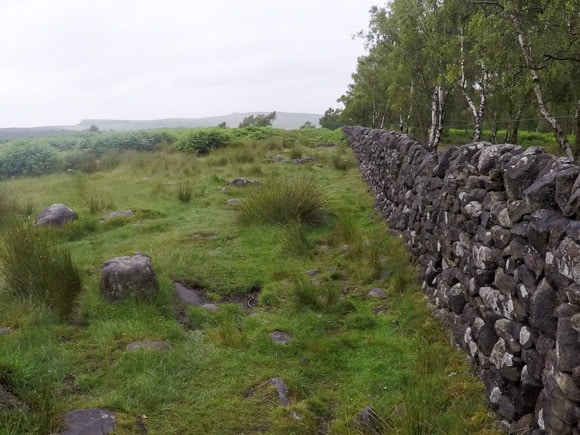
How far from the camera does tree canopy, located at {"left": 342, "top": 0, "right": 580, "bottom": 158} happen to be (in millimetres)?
10859

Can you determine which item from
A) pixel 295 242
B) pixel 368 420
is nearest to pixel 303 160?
pixel 295 242

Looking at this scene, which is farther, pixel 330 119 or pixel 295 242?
pixel 330 119

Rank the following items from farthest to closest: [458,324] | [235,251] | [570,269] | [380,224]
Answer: [380,224] < [235,251] < [458,324] < [570,269]

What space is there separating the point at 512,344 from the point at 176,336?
2973 mm

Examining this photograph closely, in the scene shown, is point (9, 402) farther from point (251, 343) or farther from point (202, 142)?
point (202, 142)

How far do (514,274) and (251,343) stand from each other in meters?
2.47

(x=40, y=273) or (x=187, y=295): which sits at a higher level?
(x=40, y=273)

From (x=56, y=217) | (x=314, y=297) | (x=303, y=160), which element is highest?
(x=303, y=160)

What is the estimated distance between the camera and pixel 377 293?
223 inches

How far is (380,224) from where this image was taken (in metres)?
8.54

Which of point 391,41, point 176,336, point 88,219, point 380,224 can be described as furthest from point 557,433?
point 391,41

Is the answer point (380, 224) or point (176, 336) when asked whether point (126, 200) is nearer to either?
point (380, 224)

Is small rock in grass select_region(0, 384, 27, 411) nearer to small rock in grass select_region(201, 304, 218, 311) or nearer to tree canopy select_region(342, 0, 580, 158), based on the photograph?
small rock in grass select_region(201, 304, 218, 311)

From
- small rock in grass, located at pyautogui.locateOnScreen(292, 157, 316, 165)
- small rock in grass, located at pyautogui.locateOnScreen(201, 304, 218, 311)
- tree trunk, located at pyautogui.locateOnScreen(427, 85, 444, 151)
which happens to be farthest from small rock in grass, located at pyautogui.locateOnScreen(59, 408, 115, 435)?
tree trunk, located at pyautogui.locateOnScreen(427, 85, 444, 151)
